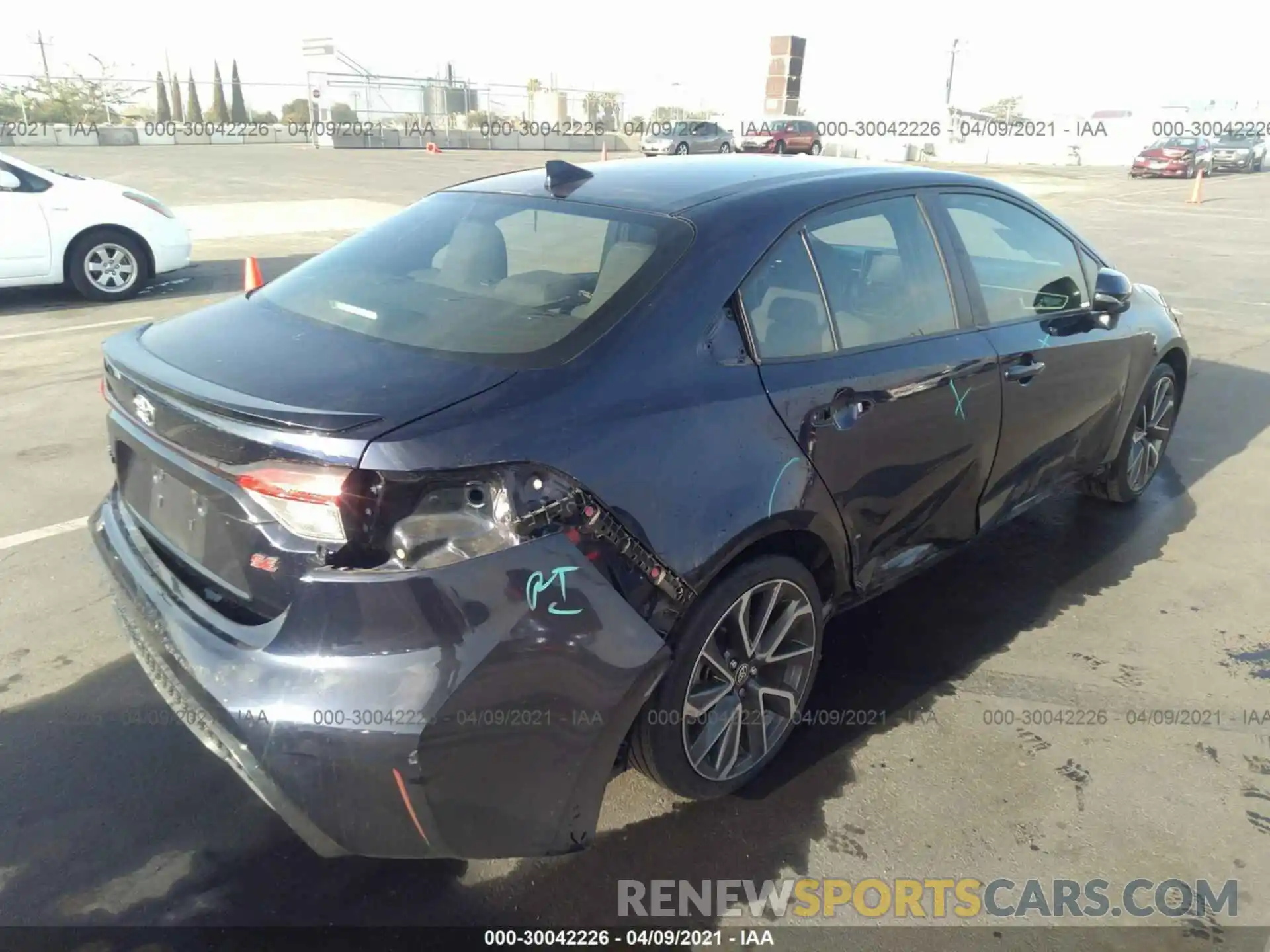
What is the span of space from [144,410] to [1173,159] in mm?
38359

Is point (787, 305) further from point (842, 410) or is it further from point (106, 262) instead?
point (106, 262)

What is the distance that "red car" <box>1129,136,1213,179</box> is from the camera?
109 ft

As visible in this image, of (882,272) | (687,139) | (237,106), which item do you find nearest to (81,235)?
(882,272)

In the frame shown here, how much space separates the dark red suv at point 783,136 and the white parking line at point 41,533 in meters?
37.9

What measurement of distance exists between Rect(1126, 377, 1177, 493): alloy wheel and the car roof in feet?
6.10

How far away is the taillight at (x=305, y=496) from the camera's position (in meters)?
1.96

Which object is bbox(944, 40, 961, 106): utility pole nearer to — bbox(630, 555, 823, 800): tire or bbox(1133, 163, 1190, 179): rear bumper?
bbox(1133, 163, 1190, 179): rear bumper

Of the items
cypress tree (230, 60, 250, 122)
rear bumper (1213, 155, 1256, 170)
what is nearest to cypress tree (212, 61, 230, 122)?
cypress tree (230, 60, 250, 122)

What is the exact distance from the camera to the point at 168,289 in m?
9.93

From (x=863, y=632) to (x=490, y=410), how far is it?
2207mm

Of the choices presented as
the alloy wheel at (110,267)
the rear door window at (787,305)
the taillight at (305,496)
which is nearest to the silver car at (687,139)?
the alloy wheel at (110,267)

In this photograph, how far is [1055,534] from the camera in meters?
4.70

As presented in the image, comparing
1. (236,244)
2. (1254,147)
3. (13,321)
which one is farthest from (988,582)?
(1254,147)

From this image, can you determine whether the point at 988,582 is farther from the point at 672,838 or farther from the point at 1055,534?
the point at 672,838
